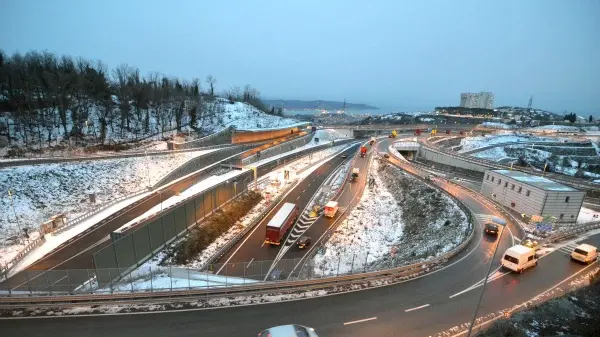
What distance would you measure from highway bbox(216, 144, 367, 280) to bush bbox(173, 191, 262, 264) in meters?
3.33

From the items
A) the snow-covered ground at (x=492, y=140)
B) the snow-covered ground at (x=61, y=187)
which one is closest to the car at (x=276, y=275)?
the snow-covered ground at (x=61, y=187)

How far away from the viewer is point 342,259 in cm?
3084

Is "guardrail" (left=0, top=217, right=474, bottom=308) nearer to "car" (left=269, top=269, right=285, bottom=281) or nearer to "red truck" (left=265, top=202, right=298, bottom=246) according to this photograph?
"car" (left=269, top=269, right=285, bottom=281)

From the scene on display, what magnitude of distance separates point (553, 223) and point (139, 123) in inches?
3464

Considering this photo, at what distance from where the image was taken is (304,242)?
32.7 m

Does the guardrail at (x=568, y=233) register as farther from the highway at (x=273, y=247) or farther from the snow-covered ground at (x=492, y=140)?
the snow-covered ground at (x=492, y=140)

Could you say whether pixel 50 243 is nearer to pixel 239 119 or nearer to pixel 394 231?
pixel 394 231

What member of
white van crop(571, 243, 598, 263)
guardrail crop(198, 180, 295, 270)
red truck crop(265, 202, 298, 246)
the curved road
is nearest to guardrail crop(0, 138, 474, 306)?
the curved road

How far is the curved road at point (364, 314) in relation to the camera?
47.9ft

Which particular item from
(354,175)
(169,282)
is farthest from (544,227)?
(169,282)

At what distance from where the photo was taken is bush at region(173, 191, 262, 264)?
97.1ft

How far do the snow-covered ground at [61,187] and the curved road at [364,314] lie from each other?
73.2ft

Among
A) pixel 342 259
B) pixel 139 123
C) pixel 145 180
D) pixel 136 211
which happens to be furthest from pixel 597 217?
pixel 139 123

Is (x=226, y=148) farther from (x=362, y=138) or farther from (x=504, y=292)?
(x=362, y=138)
